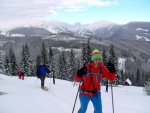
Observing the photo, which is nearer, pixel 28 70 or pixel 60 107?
pixel 60 107

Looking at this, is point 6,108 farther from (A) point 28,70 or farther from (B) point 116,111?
(A) point 28,70

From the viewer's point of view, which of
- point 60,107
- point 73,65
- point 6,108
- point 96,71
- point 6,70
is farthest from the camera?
point 73,65

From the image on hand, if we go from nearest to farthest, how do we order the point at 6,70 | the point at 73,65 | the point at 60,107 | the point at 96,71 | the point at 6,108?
the point at 96,71 < the point at 6,108 < the point at 60,107 < the point at 6,70 < the point at 73,65

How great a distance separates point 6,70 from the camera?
2184 inches

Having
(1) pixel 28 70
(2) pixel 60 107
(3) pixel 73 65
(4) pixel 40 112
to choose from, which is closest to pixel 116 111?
(2) pixel 60 107

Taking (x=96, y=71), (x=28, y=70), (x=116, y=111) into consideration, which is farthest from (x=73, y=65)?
(x=96, y=71)

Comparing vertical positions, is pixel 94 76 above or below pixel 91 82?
above

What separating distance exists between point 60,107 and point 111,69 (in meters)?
4.28

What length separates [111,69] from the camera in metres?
6.54

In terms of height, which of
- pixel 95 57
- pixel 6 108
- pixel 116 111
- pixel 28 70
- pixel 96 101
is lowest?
pixel 28 70

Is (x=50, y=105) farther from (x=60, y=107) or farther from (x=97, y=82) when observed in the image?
(x=97, y=82)

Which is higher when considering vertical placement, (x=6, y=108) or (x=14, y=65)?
(x=6, y=108)

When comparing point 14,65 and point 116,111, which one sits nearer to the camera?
point 116,111

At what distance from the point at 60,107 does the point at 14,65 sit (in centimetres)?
4787
